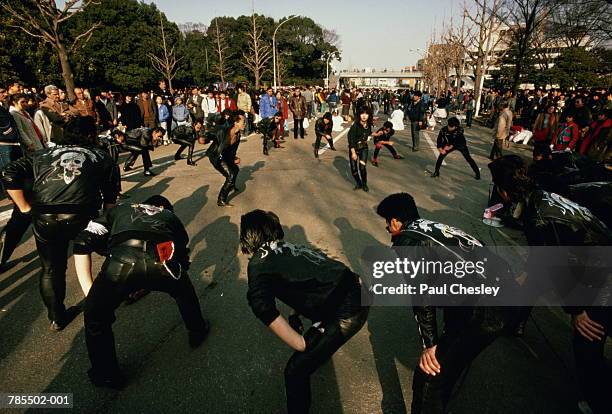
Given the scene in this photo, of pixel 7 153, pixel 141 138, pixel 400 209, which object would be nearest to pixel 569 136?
pixel 400 209

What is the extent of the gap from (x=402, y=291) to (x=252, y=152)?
8.86m

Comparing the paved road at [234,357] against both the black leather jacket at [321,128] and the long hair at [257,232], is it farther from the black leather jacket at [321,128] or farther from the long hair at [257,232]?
the black leather jacket at [321,128]

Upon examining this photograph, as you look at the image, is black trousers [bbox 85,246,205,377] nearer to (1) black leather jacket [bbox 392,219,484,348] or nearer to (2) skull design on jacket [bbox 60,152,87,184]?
(2) skull design on jacket [bbox 60,152,87,184]

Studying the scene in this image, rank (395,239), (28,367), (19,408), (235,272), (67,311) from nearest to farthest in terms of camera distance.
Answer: (395,239)
(19,408)
(28,367)
(67,311)
(235,272)

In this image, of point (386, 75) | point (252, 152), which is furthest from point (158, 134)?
point (386, 75)

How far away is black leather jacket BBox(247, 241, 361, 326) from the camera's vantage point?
1887 millimetres

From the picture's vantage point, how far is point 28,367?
278 cm

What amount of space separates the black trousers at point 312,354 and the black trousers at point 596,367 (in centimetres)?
153

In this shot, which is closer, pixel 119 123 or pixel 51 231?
pixel 51 231

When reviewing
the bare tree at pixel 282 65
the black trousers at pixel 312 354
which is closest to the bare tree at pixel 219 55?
the bare tree at pixel 282 65

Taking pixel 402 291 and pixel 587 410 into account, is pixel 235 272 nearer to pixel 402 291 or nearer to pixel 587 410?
pixel 402 291

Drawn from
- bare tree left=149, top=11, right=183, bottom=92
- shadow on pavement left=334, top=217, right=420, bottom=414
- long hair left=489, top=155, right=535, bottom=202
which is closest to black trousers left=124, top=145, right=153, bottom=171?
shadow on pavement left=334, top=217, right=420, bottom=414

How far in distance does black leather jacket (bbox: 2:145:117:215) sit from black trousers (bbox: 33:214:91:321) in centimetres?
8

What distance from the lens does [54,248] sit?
9.84ft
